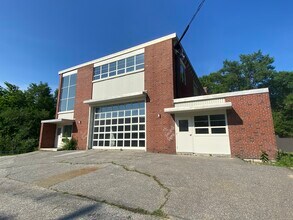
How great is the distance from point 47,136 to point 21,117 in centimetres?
543

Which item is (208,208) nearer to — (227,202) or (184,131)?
(227,202)

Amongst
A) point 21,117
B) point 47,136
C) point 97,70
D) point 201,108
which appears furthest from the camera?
point 21,117

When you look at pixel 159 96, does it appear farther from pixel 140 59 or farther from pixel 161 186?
pixel 161 186

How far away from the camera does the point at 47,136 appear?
16969mm

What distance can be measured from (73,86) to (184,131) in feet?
40.2

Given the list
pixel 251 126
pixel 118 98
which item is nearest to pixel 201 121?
pixel 251 126

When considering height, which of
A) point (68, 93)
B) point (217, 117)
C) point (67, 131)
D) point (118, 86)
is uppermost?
point (68, 93)

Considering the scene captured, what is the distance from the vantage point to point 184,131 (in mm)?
10789

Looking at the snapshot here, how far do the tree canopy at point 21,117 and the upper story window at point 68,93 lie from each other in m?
4.97

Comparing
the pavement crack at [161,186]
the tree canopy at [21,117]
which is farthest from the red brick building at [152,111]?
the pavement crack at [161,186]

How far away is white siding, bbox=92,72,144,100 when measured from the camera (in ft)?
43.0

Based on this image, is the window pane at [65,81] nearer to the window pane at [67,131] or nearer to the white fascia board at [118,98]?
the window pane at [67,131]

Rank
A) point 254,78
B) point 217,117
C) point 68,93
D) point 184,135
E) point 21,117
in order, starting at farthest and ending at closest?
point 254,78
point 21,117
point 68,93
point 184,135
point 217,117

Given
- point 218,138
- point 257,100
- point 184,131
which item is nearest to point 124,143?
point 184,131
